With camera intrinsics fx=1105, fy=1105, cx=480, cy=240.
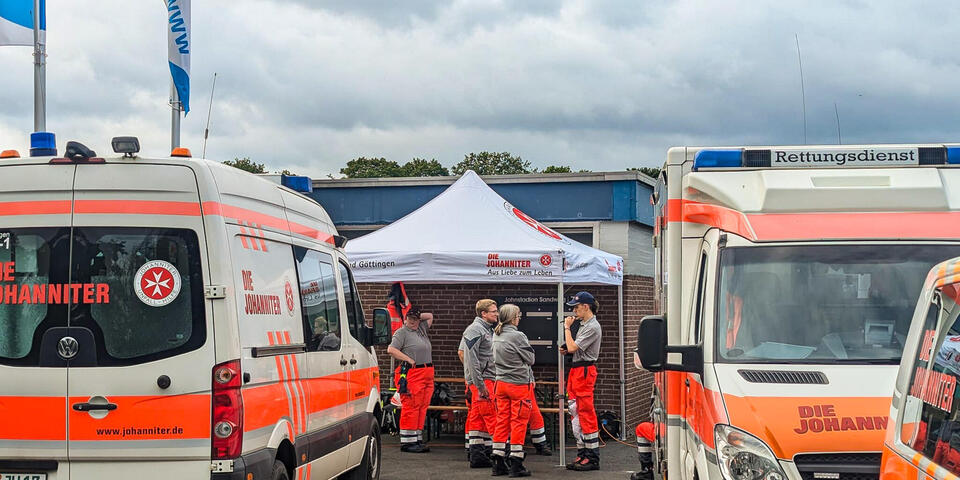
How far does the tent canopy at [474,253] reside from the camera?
40.7ft

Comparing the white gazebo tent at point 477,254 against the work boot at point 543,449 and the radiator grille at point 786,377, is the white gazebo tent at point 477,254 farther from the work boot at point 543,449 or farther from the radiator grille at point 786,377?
the radiator grille at point 786,377

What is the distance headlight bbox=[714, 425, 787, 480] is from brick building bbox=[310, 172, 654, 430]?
414 inches

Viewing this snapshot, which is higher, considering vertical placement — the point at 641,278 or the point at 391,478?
the point at 641,278

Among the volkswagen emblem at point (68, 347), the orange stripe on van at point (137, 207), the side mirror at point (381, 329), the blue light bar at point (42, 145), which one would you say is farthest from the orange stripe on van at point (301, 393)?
the side mirror at point (381, 329)

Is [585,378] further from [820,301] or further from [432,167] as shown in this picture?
[432,167]

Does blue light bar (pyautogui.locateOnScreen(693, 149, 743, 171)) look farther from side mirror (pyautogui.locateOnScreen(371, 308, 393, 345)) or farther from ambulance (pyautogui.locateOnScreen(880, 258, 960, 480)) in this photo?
side mirror (pyautogui.locateOnScreen(371, 308, 393, 345))

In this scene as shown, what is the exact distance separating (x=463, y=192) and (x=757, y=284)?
27.2 feet

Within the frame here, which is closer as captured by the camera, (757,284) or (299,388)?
(757,284)

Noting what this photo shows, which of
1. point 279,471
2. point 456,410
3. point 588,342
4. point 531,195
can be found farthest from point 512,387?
point 531,195

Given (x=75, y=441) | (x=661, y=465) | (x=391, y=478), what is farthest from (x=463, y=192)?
(x=75, y=441)

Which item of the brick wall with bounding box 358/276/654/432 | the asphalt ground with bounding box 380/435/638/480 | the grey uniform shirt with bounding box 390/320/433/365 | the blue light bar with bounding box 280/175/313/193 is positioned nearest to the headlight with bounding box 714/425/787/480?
the blue light bar with bounding box 280/175/313/193

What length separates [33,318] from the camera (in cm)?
632

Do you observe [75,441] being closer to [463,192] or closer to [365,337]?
[365,337]

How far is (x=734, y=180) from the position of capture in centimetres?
689
